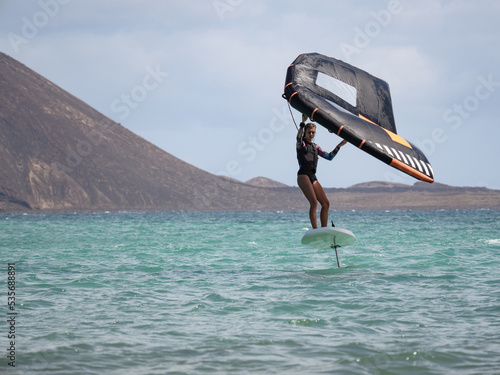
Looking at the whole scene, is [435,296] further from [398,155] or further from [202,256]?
[202,256]

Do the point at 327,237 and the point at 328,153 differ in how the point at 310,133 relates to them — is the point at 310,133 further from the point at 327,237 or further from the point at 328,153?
the point at 327,237

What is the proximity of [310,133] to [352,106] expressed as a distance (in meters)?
1.24

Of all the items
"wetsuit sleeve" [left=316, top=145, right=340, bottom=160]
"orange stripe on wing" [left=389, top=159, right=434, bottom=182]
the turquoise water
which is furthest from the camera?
"wetsuit sleeve" [left=316, top=145, right=340, bottom=160]

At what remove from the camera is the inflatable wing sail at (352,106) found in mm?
10680

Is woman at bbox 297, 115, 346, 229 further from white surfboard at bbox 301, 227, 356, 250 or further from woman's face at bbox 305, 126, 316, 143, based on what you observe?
white surfboard at bbox 301, 227, 356, 250

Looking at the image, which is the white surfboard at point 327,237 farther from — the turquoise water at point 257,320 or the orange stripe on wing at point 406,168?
the orange stripe on wing at point 406,168

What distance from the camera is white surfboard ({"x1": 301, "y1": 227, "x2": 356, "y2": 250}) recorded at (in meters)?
13.4

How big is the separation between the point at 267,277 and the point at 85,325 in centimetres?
671

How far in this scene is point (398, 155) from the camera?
1074 cm

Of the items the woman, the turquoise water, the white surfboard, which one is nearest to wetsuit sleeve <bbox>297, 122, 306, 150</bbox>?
the woman

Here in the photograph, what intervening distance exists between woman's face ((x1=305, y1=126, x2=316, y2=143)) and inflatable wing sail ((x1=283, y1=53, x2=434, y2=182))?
64cm

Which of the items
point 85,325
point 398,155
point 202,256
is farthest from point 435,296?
point 202,256

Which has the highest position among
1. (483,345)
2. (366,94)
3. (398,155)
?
(366,94)

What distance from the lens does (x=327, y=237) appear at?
45.2ft
